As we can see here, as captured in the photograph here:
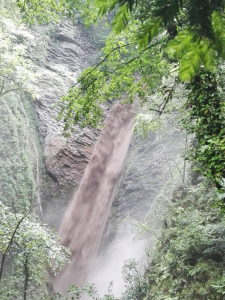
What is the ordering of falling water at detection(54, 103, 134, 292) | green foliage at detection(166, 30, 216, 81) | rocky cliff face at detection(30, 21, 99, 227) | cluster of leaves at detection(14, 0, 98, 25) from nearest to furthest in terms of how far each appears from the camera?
1. green foliage at detection(166, 30, 216, 81)
2. cluster of leaves at detection(14, 0, 98, 25)
3. rocky cliff face at detection(30, 21, 99, 227)
4. falling water at detection(54, 103, 134, 292)

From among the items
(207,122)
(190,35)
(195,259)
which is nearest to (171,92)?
(207,122)

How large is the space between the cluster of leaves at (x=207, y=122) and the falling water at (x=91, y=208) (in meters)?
11.3

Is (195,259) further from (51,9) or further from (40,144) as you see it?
(40,144)

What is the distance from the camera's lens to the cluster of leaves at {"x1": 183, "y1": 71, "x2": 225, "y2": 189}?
4.16m

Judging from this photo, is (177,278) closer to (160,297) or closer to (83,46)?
(160,297)

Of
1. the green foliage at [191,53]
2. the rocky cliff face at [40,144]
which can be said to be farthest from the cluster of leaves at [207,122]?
the rocky cliff face at [40,144]

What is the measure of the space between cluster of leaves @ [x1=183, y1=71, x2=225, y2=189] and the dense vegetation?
13 millimetres

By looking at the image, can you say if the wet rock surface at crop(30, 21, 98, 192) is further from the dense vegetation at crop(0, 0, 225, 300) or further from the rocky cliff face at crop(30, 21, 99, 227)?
the dense vegetation at crop(0, 0, 225, 300)

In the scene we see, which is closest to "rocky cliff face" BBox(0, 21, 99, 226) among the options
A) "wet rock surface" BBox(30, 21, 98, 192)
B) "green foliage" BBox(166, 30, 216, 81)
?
"wet rock surface" BBox(30, 21, 98, 192)

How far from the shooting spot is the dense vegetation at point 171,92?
2002mm

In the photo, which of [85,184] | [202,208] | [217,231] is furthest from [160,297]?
[85,184]

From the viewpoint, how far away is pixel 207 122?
462 centimetres

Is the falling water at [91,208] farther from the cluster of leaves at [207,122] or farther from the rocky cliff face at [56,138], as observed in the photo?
the cluster of leaves at [207,122]

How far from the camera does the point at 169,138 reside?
57.0ft
